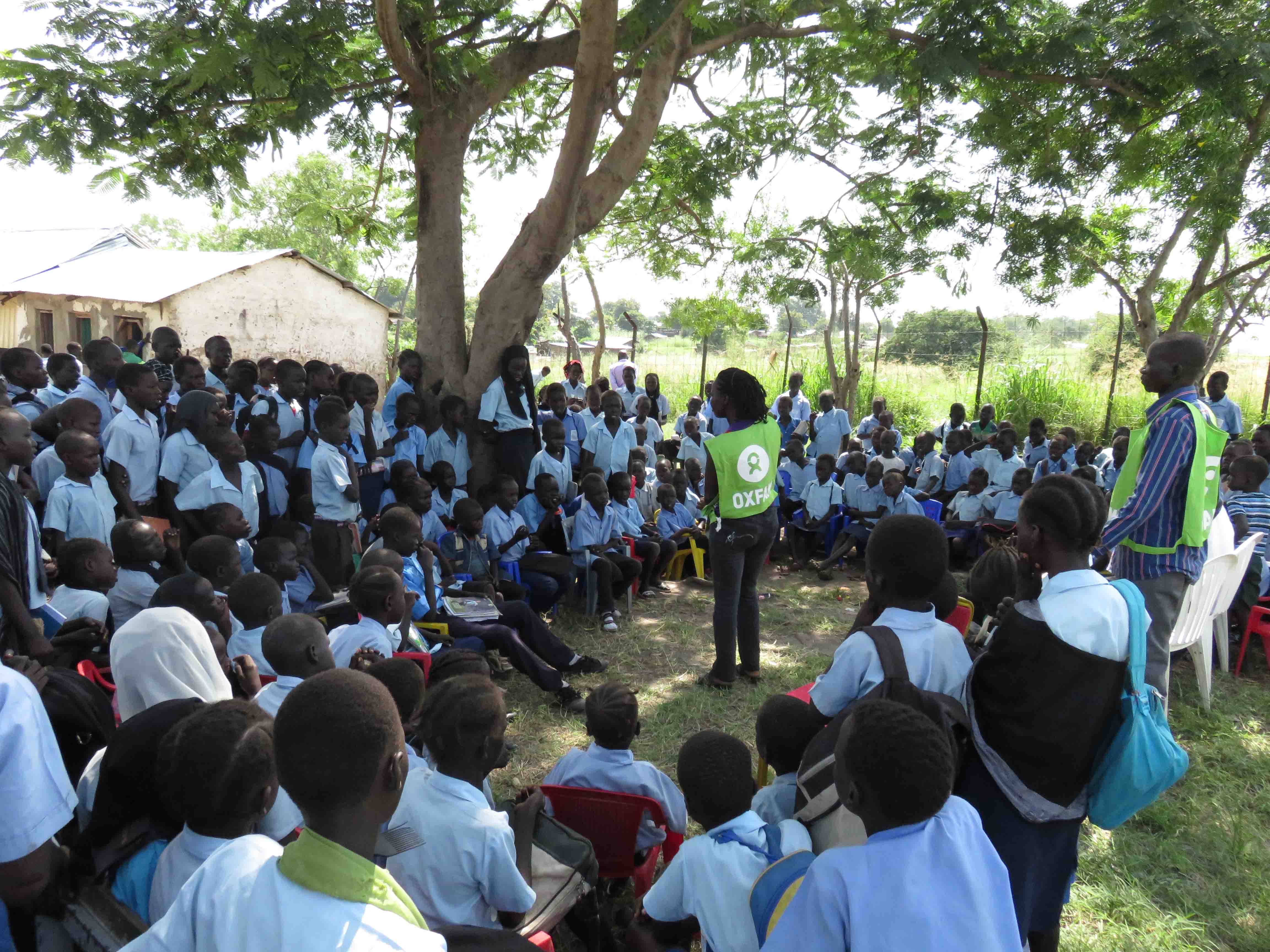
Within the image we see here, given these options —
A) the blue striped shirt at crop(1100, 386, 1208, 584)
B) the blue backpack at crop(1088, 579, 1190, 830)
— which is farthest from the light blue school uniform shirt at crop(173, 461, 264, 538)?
the blue striped shirt at crop(1100, 386, 1208, 584)

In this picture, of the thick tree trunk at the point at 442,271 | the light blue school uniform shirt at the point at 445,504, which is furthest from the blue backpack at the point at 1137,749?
the thick tree trunk at the point at 442,271

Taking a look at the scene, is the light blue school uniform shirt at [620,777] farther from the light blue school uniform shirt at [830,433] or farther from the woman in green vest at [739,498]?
the light blue school uniform shirt at [830,433]

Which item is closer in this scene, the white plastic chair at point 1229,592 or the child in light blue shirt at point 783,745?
the child in light blue shirt at point 783,745

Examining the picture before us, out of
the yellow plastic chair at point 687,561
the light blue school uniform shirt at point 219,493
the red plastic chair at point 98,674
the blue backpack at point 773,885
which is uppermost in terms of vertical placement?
the light blue school uniform shirt at point 219,493

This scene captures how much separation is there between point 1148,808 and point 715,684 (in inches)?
80.0

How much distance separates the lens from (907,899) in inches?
52.0

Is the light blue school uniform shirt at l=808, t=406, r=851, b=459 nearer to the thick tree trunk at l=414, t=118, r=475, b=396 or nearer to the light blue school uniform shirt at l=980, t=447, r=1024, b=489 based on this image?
the light blue school uniform shirt at l=980, t=447, r=1024, b=489

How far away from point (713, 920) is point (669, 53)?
5978 millimetres

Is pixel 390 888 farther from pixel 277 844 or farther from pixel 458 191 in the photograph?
pixel 458 191

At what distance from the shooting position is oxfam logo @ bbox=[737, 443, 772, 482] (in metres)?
4.14

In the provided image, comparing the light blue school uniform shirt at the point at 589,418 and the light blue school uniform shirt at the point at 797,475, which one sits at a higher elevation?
the light blue school uniform shirt at the point at 589,418

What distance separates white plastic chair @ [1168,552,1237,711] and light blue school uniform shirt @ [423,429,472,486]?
15.2 feet

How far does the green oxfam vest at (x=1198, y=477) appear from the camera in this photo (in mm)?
3271

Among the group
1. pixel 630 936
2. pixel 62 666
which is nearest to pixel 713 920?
pixel 630 936
